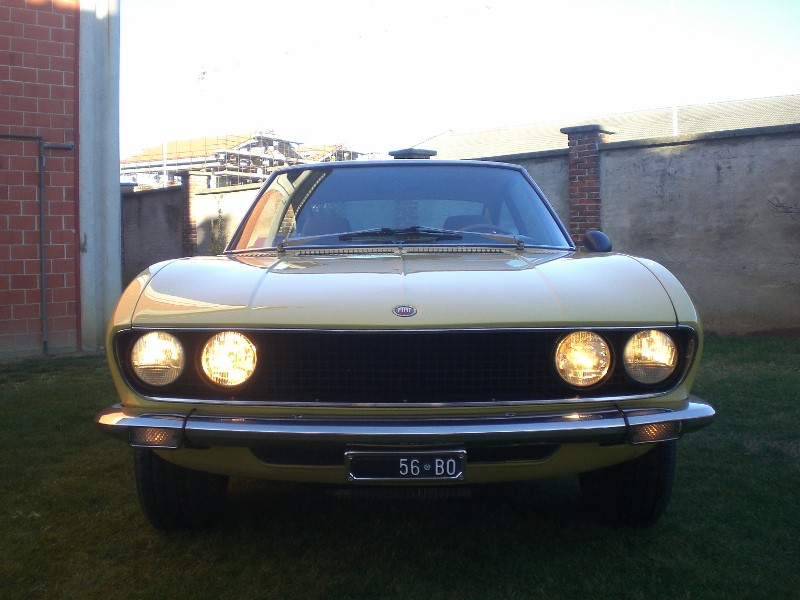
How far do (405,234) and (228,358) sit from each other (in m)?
1.19

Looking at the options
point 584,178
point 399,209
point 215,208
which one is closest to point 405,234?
point 399,209

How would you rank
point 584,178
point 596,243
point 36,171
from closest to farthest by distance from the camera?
point 596,243
point 36,171
point 584,178

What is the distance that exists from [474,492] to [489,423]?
0.34 m

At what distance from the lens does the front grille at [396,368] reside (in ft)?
7.95

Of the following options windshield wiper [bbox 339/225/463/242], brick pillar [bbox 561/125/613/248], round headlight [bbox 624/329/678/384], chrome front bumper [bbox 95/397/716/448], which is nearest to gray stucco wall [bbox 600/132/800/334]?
brick pillar [bbox 561/125/613/248]

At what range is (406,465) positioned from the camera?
2.38 m

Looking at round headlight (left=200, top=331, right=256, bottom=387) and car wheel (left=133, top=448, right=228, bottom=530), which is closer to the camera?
round headlight (left=200, top=331, right=256, bottom=387)

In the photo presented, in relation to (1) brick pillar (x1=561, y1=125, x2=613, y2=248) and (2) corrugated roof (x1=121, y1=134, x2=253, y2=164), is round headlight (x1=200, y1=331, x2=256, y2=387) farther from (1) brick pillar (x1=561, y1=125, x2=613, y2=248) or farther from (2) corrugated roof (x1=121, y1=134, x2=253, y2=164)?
(2) corrugated roof (x1=121, y1=134, x2=253, y2=164)

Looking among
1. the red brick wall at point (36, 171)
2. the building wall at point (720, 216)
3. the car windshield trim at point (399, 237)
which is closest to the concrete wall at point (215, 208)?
the red brick wall at point (36, 171)

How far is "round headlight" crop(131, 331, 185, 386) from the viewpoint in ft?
8.16

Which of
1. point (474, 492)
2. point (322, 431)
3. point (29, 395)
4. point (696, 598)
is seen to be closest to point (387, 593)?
point (474, 492)

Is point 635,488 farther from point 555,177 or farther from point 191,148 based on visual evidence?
point 191,148

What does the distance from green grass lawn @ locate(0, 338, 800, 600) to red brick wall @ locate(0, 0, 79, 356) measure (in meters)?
3.90

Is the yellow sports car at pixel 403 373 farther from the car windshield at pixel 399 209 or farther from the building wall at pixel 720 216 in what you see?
the building wall at pixel 720 216
